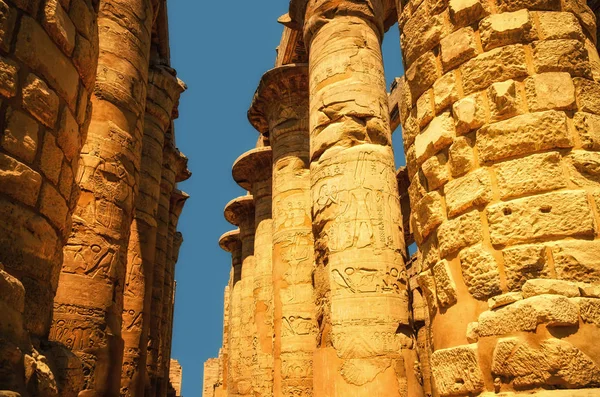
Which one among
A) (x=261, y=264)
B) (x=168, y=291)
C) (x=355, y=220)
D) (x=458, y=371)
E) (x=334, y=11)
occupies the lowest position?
(x=458, y=371)

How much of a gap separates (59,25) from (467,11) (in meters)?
2.86

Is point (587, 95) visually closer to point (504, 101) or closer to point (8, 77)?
point (504, 101)

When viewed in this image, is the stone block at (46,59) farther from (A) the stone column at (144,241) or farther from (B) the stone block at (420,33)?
(A) the stone column at (144,241)

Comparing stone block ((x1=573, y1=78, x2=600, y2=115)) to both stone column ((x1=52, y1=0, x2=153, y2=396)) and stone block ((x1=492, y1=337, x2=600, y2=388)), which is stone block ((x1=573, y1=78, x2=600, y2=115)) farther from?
stone column ((x1=52, y1=0, x2=153, y2=396))

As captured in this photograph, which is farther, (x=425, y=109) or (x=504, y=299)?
(x=425, y=109)

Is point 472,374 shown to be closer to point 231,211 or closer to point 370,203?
point 370,203

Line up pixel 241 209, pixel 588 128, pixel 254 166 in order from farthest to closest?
pixel 241 209 < pixel 254 166 < pixel 588 128

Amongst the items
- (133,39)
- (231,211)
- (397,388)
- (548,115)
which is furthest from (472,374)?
(231,211)

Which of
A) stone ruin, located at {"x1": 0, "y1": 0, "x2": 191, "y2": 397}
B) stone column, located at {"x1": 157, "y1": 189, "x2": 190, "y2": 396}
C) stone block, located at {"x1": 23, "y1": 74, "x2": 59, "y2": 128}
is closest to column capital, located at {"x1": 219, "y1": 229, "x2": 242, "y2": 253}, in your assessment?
stone column, located at {"x1": 157, "y1": 189, "x2": 190, "y2": 396}

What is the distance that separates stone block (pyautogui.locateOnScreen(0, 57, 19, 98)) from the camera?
8.64 ft

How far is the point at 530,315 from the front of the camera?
2777 millimetres

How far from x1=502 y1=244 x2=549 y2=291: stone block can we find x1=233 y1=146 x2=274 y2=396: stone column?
1024 cm

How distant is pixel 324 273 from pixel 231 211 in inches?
469

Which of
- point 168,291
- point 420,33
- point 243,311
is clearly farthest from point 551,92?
point 243,311
